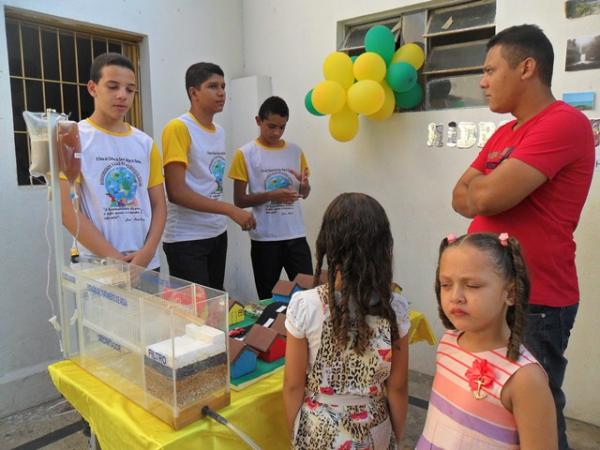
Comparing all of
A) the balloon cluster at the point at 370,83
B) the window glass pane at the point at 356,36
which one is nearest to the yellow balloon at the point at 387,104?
the balloon cluster at the point at 370,83

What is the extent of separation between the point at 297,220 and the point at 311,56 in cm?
132

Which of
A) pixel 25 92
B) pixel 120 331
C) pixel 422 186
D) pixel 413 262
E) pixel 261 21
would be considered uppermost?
pixel 261 21

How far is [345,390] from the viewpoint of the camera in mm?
1274

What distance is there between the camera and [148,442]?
3.65 ft

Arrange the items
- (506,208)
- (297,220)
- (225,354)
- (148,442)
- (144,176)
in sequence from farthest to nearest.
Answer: (297,220)
(144,176)
(506,208)
(225,354)
(148,442)

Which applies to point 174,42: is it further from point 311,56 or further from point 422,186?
point 422,186

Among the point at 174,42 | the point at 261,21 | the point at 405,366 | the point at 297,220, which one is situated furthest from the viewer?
the point at 261,21

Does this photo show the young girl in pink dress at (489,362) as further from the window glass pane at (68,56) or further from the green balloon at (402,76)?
the window glass pane at (68,56)

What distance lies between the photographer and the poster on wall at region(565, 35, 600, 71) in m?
2.36

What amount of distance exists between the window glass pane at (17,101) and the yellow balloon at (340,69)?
178 centimetres

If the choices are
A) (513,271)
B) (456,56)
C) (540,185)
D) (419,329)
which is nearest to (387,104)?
(456,56)

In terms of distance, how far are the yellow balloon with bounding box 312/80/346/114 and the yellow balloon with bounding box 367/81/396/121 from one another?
0.81ft

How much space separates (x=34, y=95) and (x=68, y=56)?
34cm

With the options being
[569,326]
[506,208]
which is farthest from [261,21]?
[569,326]
